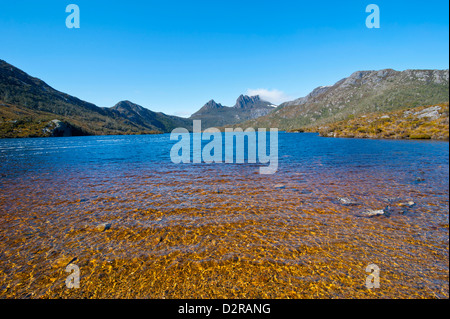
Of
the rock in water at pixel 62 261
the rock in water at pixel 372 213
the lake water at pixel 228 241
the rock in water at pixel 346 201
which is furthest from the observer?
the rock in water at pixel 346 201

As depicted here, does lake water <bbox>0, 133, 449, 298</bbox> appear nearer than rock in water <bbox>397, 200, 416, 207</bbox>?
Yes

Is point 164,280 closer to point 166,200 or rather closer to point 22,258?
point 22,258

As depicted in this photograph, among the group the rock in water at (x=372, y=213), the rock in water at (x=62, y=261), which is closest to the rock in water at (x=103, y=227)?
the rock in water at (x=62, y=261)

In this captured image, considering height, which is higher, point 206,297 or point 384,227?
point 384,227

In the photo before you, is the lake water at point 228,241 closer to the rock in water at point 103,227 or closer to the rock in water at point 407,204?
the rock in water at point 407,204

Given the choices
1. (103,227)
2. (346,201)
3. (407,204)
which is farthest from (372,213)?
(103,227)

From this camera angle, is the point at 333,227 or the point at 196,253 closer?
the point at 196,253

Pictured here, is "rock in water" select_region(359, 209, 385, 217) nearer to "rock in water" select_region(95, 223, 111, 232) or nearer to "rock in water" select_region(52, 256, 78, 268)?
"rock in water" select_region(95, 223, 111, 232)

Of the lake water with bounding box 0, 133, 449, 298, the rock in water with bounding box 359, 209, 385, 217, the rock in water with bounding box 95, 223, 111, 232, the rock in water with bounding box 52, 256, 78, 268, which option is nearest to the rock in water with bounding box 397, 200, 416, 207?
the lake water with bounding box 0, 133, 449, 298

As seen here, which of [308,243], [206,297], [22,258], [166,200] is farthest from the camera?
[166,200]

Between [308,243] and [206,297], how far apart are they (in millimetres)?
5657

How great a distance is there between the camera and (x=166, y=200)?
16.2 m

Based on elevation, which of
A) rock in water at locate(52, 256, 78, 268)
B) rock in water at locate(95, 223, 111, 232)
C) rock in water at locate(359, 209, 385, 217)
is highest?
rock in water at locate(359, 209, 385, 217)
